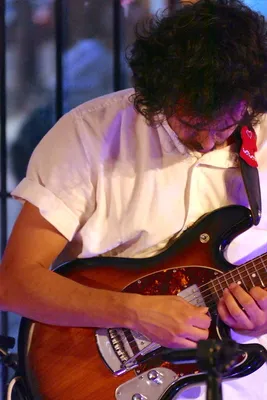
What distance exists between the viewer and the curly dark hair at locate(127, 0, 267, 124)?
1.39 m

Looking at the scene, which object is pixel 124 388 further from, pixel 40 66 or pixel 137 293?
pixel 40 66

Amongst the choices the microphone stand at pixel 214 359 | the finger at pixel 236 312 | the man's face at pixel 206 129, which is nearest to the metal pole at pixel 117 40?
the man's face at pixel 206 129

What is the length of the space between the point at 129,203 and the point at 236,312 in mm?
345

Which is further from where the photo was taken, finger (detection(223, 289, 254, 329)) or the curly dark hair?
finger (detection(223, 289, 254, 329))

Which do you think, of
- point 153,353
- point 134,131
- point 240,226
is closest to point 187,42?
point 134,131

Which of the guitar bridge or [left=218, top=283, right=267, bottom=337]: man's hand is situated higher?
[left=218, top=283, right=267, bottom=337]: man's hand

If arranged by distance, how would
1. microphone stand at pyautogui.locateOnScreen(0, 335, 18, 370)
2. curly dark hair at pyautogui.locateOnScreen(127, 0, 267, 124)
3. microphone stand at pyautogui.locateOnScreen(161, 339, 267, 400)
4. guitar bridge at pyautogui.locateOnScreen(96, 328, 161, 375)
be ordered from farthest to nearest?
1. microphone stand at pyautogui.locateOnScreen(0, 335, 18, 370)
2. guitar bridge at pyautogui.locateOnScreen(96, 328, 161, 375)
3. curly dark hair at pyautogui.locateOnScreen(127, 0, 267, 124)
4. microphone stand at pyautogui.locateOnScreen(161, 339, 267, 400)

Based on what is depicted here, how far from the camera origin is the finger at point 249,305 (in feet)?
4.94

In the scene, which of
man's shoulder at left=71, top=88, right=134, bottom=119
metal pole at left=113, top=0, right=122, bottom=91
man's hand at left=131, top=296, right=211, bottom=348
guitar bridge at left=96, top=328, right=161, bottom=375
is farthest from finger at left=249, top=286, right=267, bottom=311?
metal pole at left=113, top=0, right=122, bottom=91

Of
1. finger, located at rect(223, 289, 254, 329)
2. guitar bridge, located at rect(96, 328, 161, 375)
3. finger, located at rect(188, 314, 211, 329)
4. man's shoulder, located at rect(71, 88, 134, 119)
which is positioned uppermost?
man's shoulder, located at rect(71, 88, 134, 119)

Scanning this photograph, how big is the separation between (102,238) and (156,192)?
16 centimetres

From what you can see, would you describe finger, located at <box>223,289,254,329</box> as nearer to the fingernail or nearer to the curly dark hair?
the fingernail

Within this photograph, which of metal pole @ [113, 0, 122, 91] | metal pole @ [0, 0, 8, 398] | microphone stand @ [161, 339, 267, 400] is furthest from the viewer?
metal pole @ [0, 0, 8, 398]

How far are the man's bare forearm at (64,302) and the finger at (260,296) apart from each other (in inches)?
9.8
